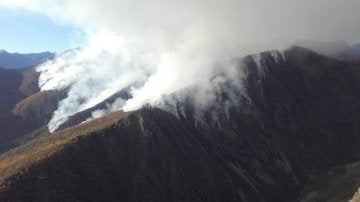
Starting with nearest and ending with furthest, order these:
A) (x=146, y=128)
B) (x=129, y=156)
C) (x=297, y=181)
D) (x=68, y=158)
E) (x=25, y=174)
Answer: (x=25, y=174), (x=68, y=158), (x=129, y=156), (x=146, y=128), (x=297, y=181)

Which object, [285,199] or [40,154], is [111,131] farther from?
[285,199]

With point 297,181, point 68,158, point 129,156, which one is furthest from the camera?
point 297,181

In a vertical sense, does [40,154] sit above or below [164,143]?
above

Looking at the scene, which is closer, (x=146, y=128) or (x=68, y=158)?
(x=68, y=158)

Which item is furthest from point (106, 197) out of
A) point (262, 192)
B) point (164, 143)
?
point (262, 192)

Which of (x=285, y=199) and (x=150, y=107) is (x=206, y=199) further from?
(x=150, y=107)

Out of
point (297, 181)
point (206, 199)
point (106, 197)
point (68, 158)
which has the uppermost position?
point (68, 158)
